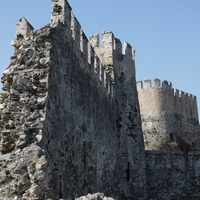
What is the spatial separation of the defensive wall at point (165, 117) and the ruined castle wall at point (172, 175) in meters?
9.14

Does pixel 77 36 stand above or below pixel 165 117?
below

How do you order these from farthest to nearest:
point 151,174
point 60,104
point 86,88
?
point 151,174
point 86,88
point 60,104

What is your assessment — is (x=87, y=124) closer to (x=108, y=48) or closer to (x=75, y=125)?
(x=75, y=125)

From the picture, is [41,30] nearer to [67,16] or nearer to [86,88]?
[67,16]

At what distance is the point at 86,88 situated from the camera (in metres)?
10.6

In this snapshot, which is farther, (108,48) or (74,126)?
(108,48)

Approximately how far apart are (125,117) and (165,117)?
1373cm

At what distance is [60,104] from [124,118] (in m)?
8.64

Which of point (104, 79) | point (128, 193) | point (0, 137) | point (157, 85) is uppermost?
point (157, 85)

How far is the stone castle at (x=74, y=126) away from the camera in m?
6.62

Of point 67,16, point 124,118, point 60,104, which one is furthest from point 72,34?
point 124,118

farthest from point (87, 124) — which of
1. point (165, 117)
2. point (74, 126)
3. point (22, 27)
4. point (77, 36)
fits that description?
point (165, 117)

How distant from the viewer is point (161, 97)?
30.0 m

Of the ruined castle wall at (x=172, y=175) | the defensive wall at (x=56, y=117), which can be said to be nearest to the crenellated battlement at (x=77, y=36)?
the defensive wall at (x=56, y=117)
